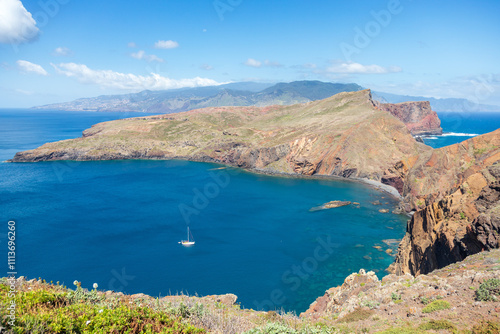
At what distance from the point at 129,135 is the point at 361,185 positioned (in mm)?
122061

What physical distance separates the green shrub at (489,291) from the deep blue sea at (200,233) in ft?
83.6

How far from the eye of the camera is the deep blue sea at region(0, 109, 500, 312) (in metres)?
42.7

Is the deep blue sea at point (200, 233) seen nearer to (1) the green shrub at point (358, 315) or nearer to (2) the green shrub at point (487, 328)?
(1) the green shrub at point (358, 315)

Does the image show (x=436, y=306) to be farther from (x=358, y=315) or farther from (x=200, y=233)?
(x=200, y=233)

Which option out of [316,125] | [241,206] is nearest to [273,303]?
[241,206]

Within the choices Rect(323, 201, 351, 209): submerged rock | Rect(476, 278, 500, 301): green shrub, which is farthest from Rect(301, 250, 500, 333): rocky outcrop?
Rect(323, 201, 351, 209): submerged rock

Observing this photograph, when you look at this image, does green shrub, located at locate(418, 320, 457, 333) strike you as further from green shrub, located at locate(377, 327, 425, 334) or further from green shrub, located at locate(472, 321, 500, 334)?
green shrub, located at locate(472, 321, 500, 334)

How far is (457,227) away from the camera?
29.1 metres

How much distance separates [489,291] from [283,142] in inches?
3976

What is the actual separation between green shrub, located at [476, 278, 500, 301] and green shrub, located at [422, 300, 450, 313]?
1.57m

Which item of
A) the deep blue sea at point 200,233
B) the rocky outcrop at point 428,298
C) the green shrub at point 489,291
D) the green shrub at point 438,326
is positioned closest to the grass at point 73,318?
the rocky outcrop at point 428,298

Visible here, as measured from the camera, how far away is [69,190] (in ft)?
283

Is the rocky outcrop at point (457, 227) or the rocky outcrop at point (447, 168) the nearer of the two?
the rocky outcrop at point (457, 227)

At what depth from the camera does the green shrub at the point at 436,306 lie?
14680 mm
